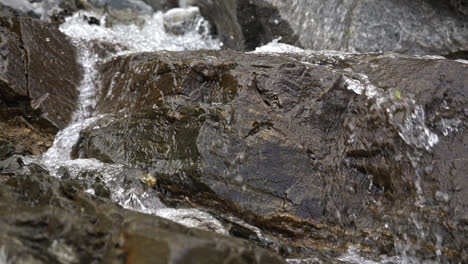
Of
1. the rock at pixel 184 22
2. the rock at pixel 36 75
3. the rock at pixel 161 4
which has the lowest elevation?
the rock at pixel 36 75

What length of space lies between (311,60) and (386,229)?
6.96 ft

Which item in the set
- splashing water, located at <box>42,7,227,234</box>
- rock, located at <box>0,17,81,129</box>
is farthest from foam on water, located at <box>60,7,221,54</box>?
rock, located at <box>0,17,81,129</box>

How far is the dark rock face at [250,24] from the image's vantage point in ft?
22.5

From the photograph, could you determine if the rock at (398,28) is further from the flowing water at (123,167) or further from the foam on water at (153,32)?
the foam on water at (153,32)

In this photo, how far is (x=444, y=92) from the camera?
4008mm

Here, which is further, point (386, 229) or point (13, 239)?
point (386, 229)

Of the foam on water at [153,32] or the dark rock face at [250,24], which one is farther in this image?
the foam on water at [153,32]

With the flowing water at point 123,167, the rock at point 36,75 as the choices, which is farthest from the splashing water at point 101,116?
the rock at point 36,75

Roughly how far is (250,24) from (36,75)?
3.56 m

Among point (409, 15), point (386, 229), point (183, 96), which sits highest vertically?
point (409, 15)

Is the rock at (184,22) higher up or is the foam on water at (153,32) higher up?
the rock at (184,22)

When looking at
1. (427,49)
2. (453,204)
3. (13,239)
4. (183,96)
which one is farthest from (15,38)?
(427,49)

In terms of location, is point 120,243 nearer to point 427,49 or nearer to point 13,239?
point 13,239

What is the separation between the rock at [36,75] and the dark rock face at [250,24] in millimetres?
2858
